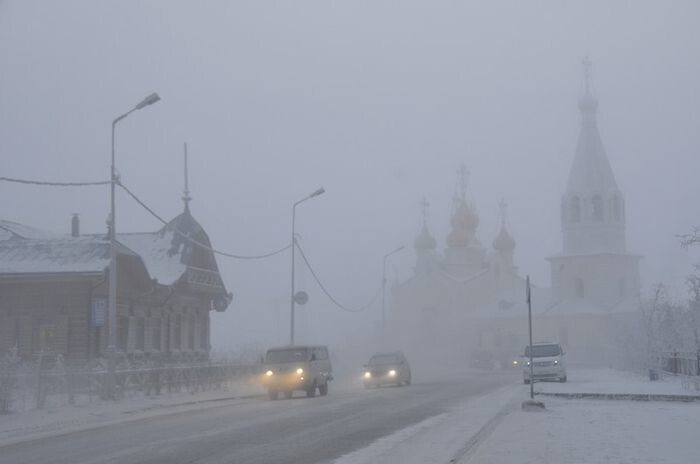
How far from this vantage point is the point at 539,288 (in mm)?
122375

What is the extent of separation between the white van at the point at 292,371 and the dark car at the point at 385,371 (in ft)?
25.3

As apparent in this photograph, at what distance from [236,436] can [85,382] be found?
13724 millimetres

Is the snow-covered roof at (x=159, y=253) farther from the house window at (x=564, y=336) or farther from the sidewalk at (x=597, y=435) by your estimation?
the house window at (x=564, y=336)

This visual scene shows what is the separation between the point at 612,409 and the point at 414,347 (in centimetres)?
9050

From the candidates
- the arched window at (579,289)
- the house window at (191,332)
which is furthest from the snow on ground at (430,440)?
the arched window at (579,289)

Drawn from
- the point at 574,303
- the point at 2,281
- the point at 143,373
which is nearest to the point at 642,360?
the point at 143,373

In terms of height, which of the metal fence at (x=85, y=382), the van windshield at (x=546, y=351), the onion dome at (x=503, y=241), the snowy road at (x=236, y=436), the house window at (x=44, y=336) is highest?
the onion dome at (x=503, y=241)

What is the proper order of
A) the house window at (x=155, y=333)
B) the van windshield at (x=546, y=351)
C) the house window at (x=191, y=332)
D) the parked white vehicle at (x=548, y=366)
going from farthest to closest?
the house window at (x=191, y=332) < the house window at (x=155, y=333) < the van windshield at (x=546, y=351) < the parked white vehicle at (x=548, y=366)

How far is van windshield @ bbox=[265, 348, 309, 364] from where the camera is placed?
1444 inches

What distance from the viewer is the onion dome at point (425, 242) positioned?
123250 millimetres

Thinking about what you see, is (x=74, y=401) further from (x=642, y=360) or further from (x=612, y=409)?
(x=642, y=360)

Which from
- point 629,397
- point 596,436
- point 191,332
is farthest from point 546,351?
point 596,436

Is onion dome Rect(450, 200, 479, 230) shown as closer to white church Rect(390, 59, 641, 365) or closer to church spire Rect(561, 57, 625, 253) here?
white church Rect(390, 59, 641, 365)

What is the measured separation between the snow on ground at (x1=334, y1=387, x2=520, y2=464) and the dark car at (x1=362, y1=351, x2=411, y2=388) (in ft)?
61.0
